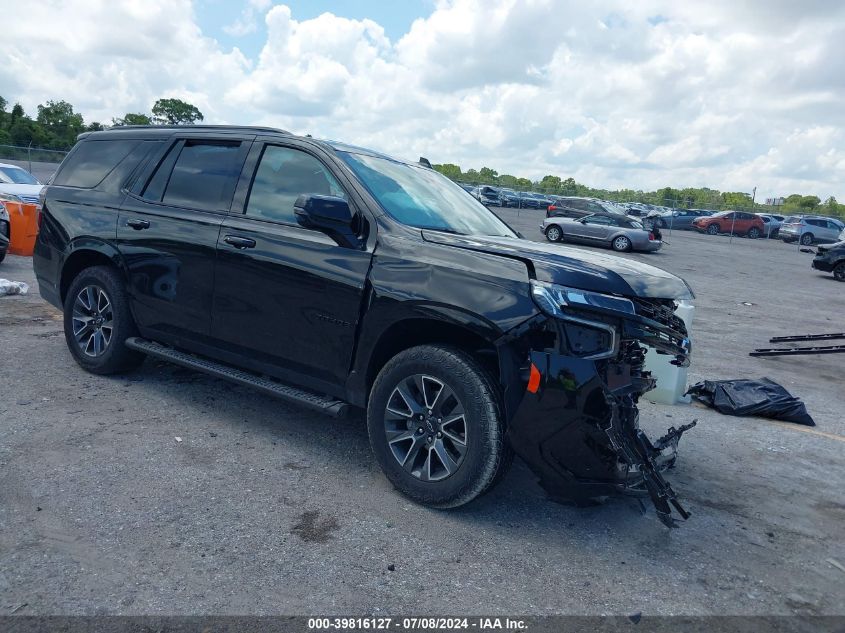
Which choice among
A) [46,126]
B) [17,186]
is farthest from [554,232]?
[46,126]

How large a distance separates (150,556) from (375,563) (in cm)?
102

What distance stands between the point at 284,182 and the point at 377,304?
1241 mm

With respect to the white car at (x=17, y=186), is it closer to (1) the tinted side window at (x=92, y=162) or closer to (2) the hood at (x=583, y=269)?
(1) the tinted side window at (x=92, y=162)

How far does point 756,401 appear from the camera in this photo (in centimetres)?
617

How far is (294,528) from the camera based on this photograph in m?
3.55

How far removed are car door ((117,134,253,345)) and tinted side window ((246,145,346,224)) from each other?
227mm

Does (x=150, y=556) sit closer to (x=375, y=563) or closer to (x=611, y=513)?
(x=375, y=563)

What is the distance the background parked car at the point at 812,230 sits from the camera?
128ft

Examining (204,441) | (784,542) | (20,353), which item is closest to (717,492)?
(784,542)

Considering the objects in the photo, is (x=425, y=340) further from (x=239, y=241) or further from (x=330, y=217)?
(x=239, y=241)

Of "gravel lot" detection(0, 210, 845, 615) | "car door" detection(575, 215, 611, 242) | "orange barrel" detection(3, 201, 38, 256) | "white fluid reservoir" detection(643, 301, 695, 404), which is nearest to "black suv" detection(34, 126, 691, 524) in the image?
"gravel lot" detection(0, 210, 845, 615)

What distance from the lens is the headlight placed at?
344 cm

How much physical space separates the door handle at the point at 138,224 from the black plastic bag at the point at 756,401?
498cm

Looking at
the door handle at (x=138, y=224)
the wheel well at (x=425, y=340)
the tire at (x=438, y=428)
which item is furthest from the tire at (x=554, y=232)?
the tire at (x=438, y=428)
